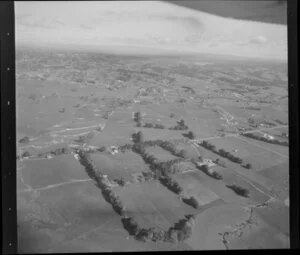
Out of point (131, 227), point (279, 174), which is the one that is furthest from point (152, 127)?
point (279, 174)

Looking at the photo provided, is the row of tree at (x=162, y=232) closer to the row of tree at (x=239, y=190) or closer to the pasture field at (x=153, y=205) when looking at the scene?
the pasture field at (x=153, y=205)

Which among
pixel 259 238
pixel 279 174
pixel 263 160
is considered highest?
pixel 263 160

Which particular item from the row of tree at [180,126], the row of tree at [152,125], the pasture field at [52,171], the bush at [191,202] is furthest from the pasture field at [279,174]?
Result: the pasture field at [52,171]

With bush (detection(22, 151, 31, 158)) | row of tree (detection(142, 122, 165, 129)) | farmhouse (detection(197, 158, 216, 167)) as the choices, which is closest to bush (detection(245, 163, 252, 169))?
farmhouse (detection(197, 158, 216, 167))

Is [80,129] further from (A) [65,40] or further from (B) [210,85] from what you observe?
(B) [210,85]

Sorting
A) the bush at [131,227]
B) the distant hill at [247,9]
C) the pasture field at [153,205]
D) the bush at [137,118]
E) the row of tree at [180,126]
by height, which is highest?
the distant hill at [247,9]

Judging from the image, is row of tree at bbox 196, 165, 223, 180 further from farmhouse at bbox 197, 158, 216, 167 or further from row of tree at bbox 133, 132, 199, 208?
row of tree at bbox 133, 132, 199, 208

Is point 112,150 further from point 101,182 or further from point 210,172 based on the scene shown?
point 210,172

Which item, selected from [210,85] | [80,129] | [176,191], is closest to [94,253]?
[176,191]
